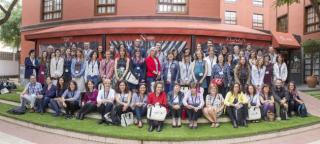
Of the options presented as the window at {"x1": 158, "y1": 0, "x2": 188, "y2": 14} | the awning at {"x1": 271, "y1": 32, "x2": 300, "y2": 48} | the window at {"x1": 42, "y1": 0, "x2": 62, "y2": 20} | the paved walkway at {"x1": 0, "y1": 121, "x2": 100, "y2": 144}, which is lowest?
the paved walkway at {"x1": 0, "y1": 121, "x2": 100, "y2": 144}

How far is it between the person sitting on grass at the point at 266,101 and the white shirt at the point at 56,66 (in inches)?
263

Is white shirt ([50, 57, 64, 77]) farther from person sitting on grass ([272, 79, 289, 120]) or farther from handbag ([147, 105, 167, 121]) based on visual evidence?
person sitting on grass ([272, 79, 289, 120])

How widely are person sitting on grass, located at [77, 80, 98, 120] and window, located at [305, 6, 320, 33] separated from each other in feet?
67.0

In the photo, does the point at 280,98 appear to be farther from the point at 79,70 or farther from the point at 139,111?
the point at 79,70

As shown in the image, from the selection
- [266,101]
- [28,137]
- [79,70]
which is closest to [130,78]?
[79,70]

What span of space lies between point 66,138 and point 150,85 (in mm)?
3001

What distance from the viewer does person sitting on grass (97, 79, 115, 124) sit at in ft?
36.7

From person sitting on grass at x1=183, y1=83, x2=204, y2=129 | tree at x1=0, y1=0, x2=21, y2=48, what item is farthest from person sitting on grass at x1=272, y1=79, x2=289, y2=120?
tree at x1=0, y1=0, x2=21, y2=48

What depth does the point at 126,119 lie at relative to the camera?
36.4ft

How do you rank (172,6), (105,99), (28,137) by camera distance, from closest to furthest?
1. (28,137)
2. (105,99)
3. (172,6)

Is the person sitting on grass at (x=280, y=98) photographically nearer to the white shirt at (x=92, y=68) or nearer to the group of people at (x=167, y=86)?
the group of people at (x=167, y=86)

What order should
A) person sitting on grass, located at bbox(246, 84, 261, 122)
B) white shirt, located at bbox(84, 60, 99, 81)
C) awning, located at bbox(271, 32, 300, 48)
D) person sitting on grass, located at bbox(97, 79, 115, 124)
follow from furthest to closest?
awning, located at bbox(271, 32, 300, 48), white shirt, located at bbox(84, 60, 99, 81), person sitting on grass, located at bbox(246, 84, 261, 122), person sitting on grass, located at bbox(97, 79, 115, 124)

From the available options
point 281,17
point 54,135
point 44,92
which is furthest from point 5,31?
point 54,135

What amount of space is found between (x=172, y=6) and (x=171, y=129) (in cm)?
965
